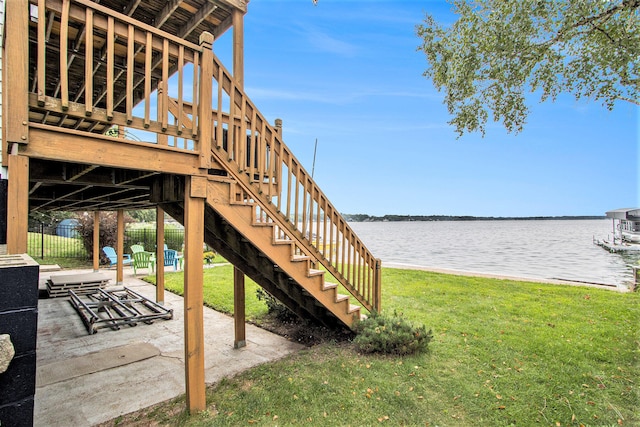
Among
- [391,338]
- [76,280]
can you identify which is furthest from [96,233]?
[391,338]

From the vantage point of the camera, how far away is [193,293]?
10.4ft

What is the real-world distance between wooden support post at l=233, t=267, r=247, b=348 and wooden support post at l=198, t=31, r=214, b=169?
2021 mm

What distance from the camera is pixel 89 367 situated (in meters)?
4.26

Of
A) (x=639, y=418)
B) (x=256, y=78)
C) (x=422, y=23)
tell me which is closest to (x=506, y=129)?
(x=422, y=23)

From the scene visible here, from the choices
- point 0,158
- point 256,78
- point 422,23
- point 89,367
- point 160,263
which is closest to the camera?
point 0,158

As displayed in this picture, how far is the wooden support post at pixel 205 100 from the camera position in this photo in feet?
10.3

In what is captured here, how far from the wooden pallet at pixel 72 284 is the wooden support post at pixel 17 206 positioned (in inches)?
277

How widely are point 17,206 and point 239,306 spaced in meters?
3.08

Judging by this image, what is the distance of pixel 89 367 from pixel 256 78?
2195 cm

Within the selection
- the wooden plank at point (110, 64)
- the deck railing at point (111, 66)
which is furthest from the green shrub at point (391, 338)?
the wooden plank at point (110, 64)

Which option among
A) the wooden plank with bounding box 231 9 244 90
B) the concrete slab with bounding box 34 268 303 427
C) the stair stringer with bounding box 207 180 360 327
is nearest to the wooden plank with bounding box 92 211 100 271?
the concrete slab with bounding box 34 268 303 427

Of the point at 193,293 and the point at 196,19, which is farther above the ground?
the point at 196,19

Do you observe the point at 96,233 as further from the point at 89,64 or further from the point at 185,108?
the point at 89,64

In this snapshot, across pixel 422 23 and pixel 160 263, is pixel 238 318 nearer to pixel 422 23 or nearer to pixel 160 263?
pixel 160 263
